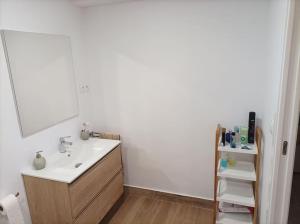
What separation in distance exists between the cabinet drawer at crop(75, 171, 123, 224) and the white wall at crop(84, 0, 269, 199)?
377 mm

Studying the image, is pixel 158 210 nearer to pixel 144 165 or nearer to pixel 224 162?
pixel 144 165

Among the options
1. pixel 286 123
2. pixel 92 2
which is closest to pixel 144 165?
pixel 286 123

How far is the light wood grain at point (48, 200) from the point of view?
68.4 inches

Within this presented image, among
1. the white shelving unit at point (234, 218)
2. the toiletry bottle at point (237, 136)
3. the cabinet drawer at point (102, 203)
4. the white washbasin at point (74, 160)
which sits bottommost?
the white shelving unit at point (234, 218)

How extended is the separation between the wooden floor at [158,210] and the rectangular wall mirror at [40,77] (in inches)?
47.3

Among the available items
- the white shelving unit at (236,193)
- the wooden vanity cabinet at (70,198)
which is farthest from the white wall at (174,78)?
the wooden vanity cabinet at (70,198)

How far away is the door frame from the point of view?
4.08ft

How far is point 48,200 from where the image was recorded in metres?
1.80

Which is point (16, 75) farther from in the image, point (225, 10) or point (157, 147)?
point (225, 10)

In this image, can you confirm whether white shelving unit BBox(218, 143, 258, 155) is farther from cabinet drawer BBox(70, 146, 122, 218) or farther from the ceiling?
the ceiling

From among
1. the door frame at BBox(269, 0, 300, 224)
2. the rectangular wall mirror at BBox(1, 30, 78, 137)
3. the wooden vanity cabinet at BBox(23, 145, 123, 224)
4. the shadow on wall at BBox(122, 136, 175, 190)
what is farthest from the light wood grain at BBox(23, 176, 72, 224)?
the door frame at BBox(269, 0, 300, 224)

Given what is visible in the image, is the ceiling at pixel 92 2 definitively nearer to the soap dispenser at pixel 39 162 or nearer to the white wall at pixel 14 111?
the white wall at pixel 14 111

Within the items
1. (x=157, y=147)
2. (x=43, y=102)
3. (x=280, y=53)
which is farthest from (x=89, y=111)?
(x=280, y=53)

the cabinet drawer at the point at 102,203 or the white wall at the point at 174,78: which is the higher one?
the white wall at the point at 174,78
